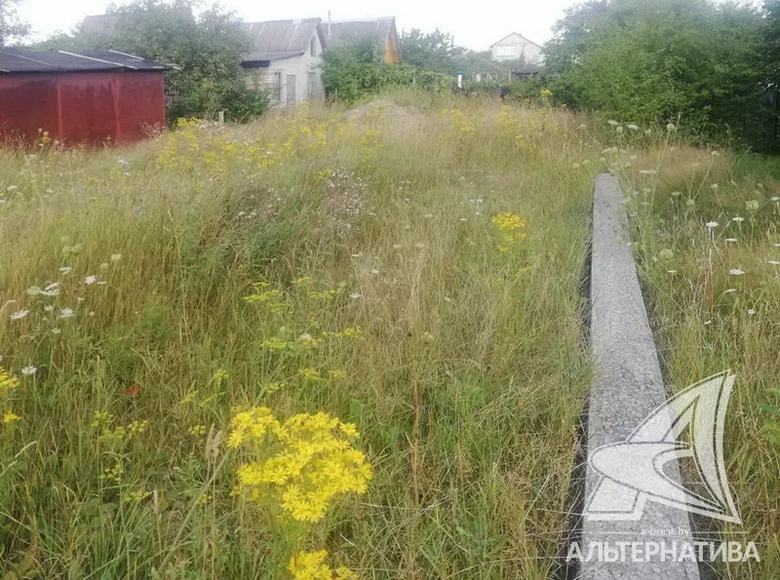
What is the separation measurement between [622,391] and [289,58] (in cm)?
3057

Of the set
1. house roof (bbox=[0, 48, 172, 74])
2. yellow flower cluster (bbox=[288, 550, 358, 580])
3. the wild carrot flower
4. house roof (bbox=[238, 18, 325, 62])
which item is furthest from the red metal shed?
house roof (bbox=[238, 18, 325, 62])

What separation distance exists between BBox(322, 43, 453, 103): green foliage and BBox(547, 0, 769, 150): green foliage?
11930mm

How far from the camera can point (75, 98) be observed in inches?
505

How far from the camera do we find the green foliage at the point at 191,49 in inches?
840

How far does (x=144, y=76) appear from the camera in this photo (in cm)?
1470

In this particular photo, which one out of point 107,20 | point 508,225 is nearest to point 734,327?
point 508,225

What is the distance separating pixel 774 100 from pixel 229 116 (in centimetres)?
1585

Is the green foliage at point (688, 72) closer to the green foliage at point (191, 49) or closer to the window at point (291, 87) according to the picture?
the green foliage at point (191, 49)

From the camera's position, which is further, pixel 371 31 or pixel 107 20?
pixel 371 31

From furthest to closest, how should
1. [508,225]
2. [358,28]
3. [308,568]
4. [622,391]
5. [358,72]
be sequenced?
1. [358,28]
2. [358,72]
3. [508,225]
4. [622,391]
5. [308,568]

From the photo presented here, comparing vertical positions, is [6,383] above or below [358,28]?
below

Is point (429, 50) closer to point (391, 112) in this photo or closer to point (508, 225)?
point (391, 112)

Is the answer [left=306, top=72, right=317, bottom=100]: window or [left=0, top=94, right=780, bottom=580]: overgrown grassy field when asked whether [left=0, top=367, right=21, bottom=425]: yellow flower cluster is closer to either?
[left=0, top=94, right=780, bottom=580]: overgrown grassy field

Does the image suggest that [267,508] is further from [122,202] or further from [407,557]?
[122,202]
